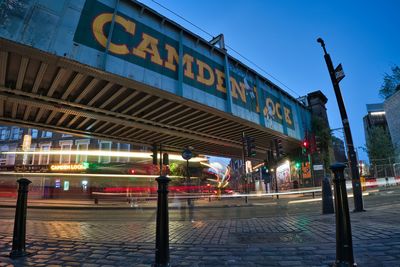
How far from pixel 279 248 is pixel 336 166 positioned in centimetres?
165

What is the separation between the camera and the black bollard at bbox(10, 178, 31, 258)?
4.18m

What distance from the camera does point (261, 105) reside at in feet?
71.5

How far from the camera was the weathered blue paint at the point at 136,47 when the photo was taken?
1018 centimetres

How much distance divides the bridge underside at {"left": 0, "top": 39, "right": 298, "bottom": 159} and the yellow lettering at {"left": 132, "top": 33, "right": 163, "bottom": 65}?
152 centimetres

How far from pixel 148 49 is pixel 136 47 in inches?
28.3

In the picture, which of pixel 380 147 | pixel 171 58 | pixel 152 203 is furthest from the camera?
pixel 380 147

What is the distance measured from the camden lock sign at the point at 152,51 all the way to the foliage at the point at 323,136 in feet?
42.7

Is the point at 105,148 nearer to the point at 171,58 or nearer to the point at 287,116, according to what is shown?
the point at 287,116

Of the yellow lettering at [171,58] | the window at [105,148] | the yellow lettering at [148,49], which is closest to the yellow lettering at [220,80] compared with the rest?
the yellow lettering at [171,58]

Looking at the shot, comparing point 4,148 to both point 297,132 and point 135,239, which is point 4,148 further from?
point 135,239

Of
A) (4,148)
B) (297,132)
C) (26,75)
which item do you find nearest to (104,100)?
(26,75)

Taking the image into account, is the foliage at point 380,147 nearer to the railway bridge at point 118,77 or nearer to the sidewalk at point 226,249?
the railway bridge at point 118,77

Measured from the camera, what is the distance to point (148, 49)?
45.9 feet

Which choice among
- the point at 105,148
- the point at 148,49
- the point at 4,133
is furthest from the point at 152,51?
the point at 4,133
